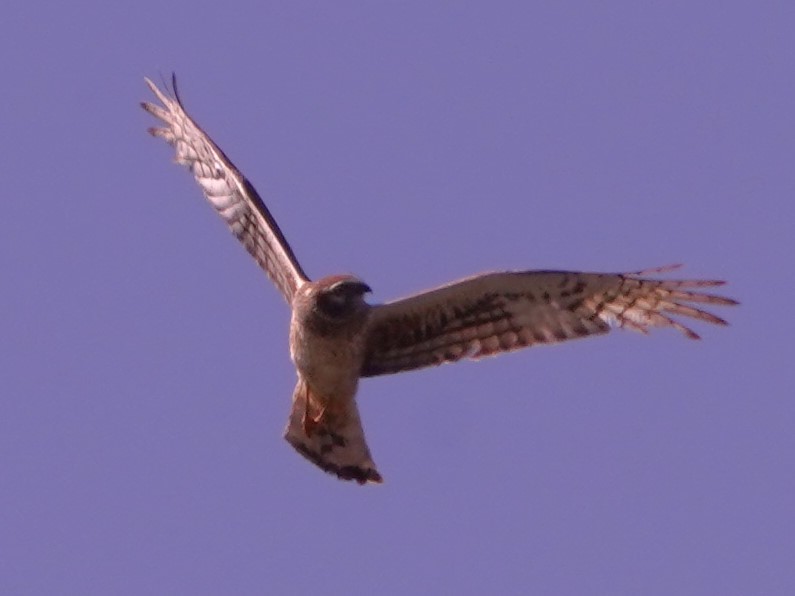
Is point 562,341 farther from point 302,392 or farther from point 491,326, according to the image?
point 302,392

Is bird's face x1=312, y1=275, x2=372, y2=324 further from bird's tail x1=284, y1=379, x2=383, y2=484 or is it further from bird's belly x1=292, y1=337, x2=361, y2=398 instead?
bird's tail x1=284, y1=379, x2=383, y2=484

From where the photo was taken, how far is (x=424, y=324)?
41.2ft

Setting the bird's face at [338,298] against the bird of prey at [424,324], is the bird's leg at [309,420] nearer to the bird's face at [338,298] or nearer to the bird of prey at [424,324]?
the bird of prey at [424,324]

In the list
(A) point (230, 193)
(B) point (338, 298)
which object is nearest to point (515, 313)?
(B) point (338, 298)

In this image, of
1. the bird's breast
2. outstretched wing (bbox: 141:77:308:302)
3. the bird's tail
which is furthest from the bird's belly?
outstretched wing (bbox: 141:77:308:302)

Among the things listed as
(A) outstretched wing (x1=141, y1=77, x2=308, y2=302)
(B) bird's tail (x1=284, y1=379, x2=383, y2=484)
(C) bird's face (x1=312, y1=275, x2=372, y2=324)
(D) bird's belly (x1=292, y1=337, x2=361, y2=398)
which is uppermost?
(A) outstretched wing (x1=141, y1=77, x2=308, y2=302)

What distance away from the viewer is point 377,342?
12.6 meters

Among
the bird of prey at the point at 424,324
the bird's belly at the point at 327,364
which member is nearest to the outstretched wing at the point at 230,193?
the bird of prey at the point at 424,324

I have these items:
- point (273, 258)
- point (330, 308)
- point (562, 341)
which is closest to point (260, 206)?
point (273, 258)

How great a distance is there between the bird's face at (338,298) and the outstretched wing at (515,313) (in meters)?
0.23

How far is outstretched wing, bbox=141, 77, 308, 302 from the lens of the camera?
512 inches

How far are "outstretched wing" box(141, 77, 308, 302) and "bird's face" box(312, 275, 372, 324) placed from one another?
1.54ft

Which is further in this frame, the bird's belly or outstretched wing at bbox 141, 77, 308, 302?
outstretched wing at bbox 141, 77, 308, 302

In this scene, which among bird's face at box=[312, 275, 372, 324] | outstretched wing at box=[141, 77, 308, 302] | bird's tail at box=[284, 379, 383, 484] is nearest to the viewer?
bird's face at box=[312, 275, 372, 324]
